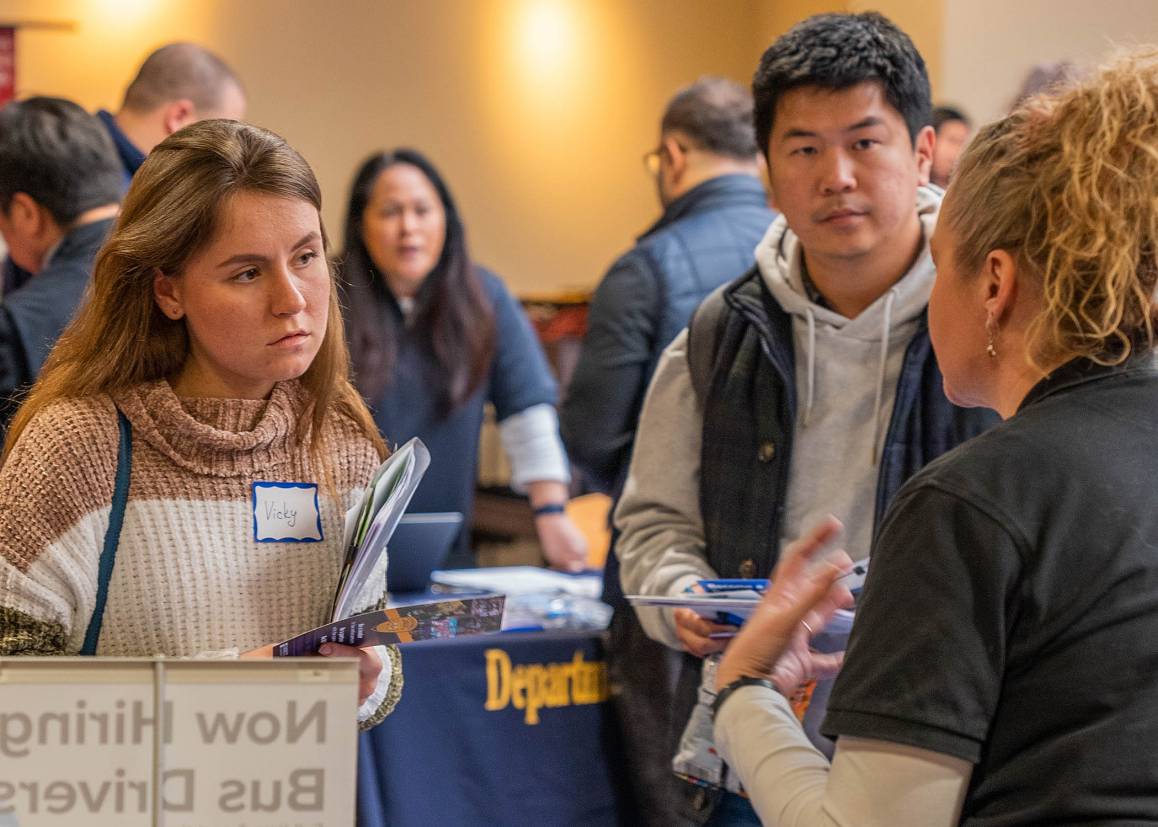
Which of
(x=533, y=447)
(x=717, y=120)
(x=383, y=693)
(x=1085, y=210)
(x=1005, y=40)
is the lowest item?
(x=383, y=693)

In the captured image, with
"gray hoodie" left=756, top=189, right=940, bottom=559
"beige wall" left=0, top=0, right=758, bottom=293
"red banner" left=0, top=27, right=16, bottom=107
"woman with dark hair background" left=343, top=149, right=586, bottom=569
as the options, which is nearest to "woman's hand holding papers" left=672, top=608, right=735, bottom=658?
"gray hoodie" left=756, top=189, right=940, bottom=559

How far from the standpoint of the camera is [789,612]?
4.30 feet

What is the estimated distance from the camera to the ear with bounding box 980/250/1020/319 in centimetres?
117

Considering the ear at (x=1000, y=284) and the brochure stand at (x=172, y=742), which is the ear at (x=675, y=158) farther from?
the brochure stand at (x=172, y=742)

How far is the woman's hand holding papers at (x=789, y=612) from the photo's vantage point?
131cm

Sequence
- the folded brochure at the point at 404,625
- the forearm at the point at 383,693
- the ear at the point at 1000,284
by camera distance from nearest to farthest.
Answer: the ear at the point at 1000,284 → the folded brochure at the point at 404,625 → the forearm at the point at 383,693

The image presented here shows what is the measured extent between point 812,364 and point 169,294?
2.92 ft

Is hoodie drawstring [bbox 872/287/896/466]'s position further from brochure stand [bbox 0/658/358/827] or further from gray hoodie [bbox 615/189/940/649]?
brochure stand [bbox 0/658/358/827]

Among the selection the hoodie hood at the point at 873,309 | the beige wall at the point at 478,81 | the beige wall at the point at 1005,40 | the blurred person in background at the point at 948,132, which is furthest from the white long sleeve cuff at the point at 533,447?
the beige wall at the point at 478,81

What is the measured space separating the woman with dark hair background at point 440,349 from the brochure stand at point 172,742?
87.8 inches

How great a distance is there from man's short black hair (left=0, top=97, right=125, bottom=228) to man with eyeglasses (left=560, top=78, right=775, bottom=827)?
1012mm

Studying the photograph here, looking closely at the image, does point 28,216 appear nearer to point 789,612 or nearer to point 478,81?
point 789,612

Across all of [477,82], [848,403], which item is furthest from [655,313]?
[477,82]

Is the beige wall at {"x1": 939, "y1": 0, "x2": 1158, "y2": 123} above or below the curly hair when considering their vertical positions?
above
